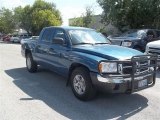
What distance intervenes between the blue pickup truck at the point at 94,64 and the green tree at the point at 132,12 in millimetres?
16556

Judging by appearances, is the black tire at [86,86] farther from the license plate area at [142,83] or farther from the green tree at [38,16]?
the green tree at [38,16]

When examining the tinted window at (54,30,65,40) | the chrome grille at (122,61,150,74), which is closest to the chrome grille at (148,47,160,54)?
the chrome grille at (122,61,150,74)

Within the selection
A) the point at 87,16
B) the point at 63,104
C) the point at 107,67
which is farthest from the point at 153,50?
the point at 87,16

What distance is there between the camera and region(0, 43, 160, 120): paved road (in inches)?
216

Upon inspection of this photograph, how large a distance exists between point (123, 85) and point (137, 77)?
44 cm

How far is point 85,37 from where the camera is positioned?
757 cm

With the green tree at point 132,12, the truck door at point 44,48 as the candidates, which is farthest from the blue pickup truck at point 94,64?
the green tree at point 132,12

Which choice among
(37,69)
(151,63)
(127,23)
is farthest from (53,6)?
(151,63)

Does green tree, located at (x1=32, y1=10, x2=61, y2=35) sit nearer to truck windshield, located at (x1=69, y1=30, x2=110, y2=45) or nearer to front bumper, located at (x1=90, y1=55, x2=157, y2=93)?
truck windshield, located at (x1=69, y1=30, x2=110, y2=45)

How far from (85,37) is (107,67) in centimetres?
188

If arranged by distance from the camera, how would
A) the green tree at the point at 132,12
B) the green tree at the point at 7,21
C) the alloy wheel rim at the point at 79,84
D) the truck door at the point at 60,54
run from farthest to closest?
the green tree at the point at 7,21 < the green tree at the point at 132,12 < the truck door at the point at 60,54 < the alloy wheel rim at the point at 79,84

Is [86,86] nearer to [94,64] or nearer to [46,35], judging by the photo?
[94,64]

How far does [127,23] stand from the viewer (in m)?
25.4

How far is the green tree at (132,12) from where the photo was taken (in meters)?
23.3
